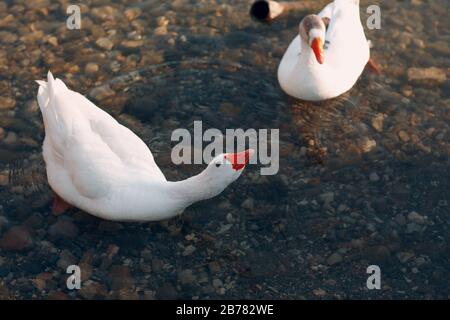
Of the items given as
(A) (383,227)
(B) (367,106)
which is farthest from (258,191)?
(B) (367,106)

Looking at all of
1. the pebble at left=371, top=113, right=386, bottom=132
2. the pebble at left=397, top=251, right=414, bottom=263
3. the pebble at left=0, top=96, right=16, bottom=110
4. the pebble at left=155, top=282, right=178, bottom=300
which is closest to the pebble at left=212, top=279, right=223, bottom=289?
the pebble at left=155, top=282, right=178, bottom=300

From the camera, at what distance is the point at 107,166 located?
247 inches

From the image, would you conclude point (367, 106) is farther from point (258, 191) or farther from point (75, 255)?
point (75, 255)

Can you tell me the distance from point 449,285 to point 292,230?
1.46 meters

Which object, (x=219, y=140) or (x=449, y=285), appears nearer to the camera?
(x=449, y=285)

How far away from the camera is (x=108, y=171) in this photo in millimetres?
6250

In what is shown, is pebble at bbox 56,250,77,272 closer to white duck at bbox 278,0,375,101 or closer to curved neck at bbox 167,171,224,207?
curved neck at bbox 167,171,224,207

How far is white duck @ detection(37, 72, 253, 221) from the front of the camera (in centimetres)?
621

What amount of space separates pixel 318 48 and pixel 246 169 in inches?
58.5

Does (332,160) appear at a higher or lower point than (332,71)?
lower

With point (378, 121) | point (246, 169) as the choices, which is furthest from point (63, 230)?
point (378, 121)

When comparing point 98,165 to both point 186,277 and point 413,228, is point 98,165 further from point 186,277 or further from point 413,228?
point 413,228

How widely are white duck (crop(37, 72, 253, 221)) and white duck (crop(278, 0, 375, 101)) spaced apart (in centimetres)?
192

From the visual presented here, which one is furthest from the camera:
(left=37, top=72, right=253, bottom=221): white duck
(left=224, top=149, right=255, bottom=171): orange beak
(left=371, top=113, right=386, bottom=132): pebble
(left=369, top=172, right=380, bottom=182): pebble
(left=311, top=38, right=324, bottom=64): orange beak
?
(left=371, top=113, right=386, bottom=132): pebble
